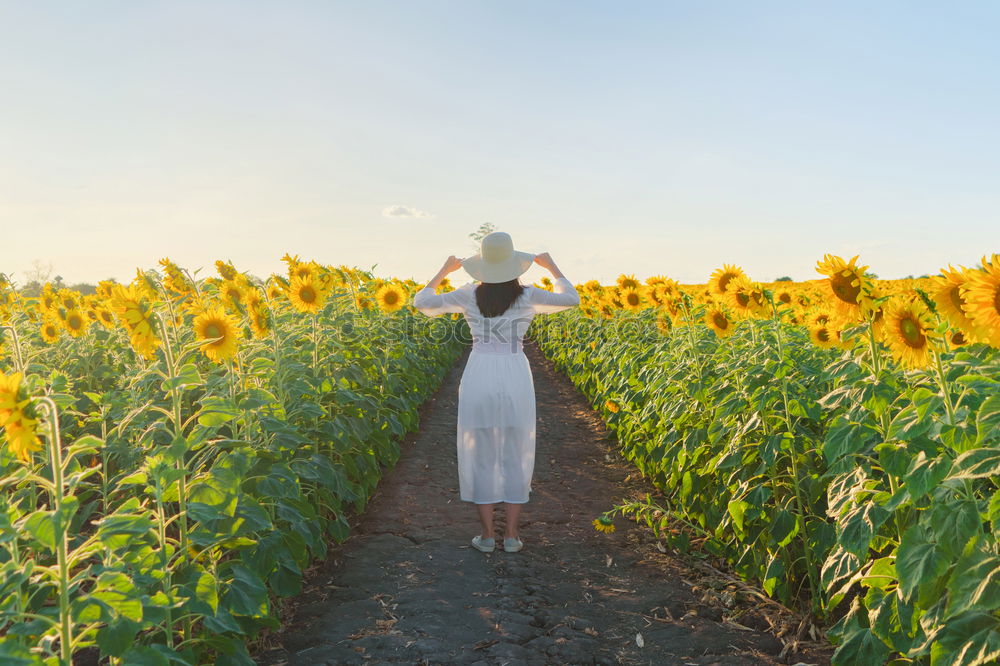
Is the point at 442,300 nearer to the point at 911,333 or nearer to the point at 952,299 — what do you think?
the point at 911,333

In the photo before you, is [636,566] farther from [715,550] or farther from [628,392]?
[628,392]

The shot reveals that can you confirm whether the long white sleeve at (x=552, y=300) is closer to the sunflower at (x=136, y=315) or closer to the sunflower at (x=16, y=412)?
the sunflower at (x=136, y=315)

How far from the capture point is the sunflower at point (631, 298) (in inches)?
355

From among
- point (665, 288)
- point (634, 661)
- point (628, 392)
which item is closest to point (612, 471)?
point (628, 392)

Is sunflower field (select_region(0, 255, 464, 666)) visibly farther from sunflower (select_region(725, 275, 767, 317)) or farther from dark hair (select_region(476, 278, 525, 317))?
sunflower (select_region(725, 275, 767, 317))

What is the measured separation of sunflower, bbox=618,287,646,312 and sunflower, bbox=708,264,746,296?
365cm

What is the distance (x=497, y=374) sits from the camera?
494 centimetres

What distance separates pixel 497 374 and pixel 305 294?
161cm

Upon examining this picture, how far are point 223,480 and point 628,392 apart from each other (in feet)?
17.0

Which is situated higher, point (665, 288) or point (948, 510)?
point (665, 288)

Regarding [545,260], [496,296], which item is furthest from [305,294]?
[545,260]

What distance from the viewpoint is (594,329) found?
472 inches

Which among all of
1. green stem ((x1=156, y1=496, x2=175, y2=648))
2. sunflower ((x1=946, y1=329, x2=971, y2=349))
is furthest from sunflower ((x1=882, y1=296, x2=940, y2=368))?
green stem ((x1=156, y1=496, x2=175, y2=648))

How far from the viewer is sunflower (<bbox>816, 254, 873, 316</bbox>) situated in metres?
3.10
